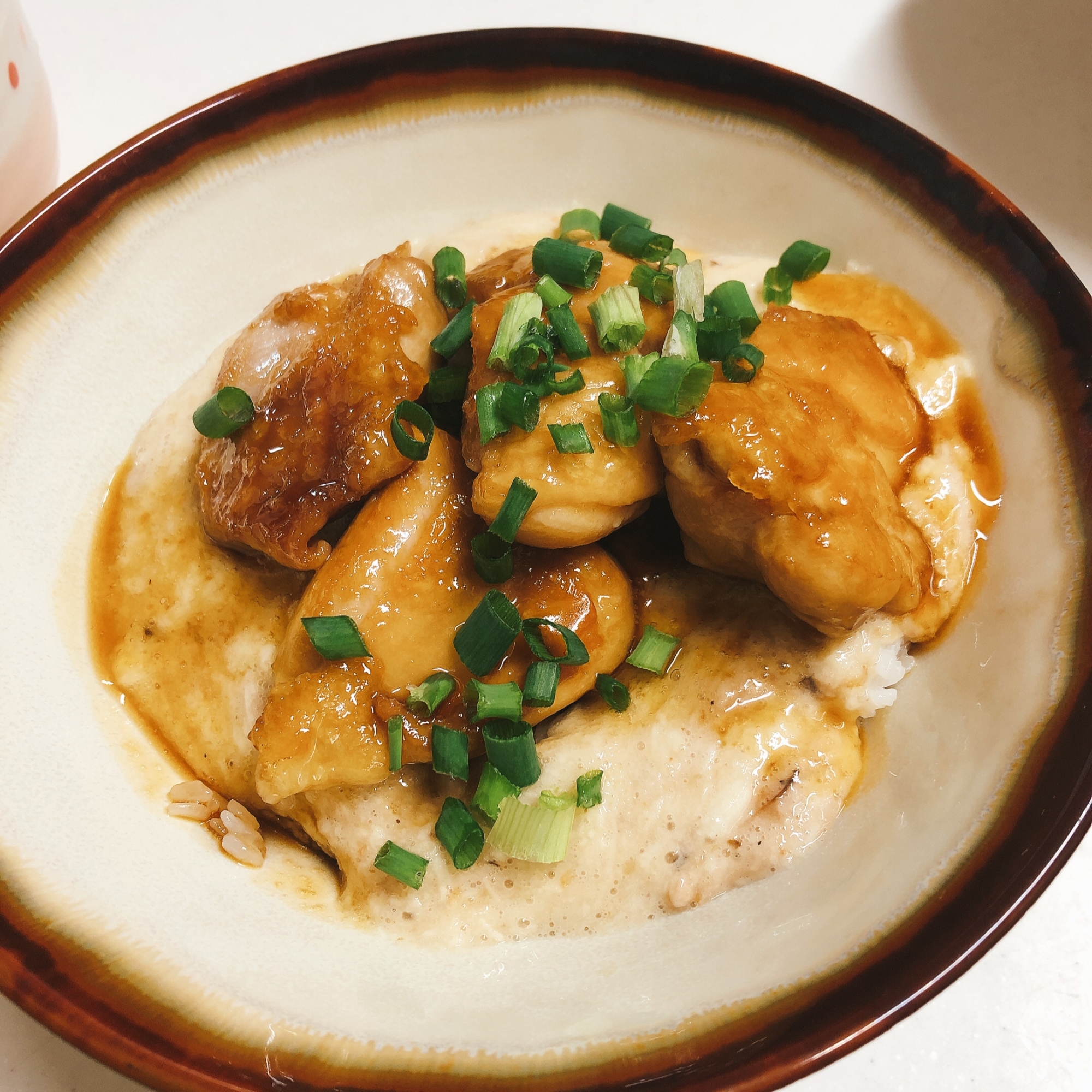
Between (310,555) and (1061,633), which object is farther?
(310,555)

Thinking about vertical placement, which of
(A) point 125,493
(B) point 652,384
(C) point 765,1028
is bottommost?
(A) point 125,493

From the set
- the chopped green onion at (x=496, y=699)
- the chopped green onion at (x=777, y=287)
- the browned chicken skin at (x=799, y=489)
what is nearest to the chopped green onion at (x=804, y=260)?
the chopped green onion at (x=777, y=287)

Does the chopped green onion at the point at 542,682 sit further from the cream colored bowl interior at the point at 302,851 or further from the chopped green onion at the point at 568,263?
the chopped green onion at the point at 568,263

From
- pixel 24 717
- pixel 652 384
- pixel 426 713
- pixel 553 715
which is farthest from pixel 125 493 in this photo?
pixel 652 384

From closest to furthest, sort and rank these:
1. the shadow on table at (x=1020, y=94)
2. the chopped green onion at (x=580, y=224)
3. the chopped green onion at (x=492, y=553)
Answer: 1. the chopped green onion at (x=492, y=553)
2. the chopped green onion at (x=580, y=224)
3. the shadow on table at (x=1020, y=94)

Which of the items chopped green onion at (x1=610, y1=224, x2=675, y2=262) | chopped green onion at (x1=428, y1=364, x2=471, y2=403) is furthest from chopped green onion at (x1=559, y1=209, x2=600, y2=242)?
chopped green onion at (x1=428, y1=364, x2=471, y2=403)

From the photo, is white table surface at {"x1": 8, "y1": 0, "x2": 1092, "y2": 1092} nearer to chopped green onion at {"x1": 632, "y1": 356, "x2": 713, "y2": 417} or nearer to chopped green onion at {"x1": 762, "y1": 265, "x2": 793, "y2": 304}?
chopped green onion at {"x1": 762, "y1": 265, "x2": 793, "y2": 304}

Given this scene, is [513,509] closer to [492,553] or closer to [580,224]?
[492,553]

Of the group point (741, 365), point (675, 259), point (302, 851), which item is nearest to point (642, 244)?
point (675, 259)

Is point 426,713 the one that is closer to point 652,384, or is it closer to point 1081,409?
point 652,384
